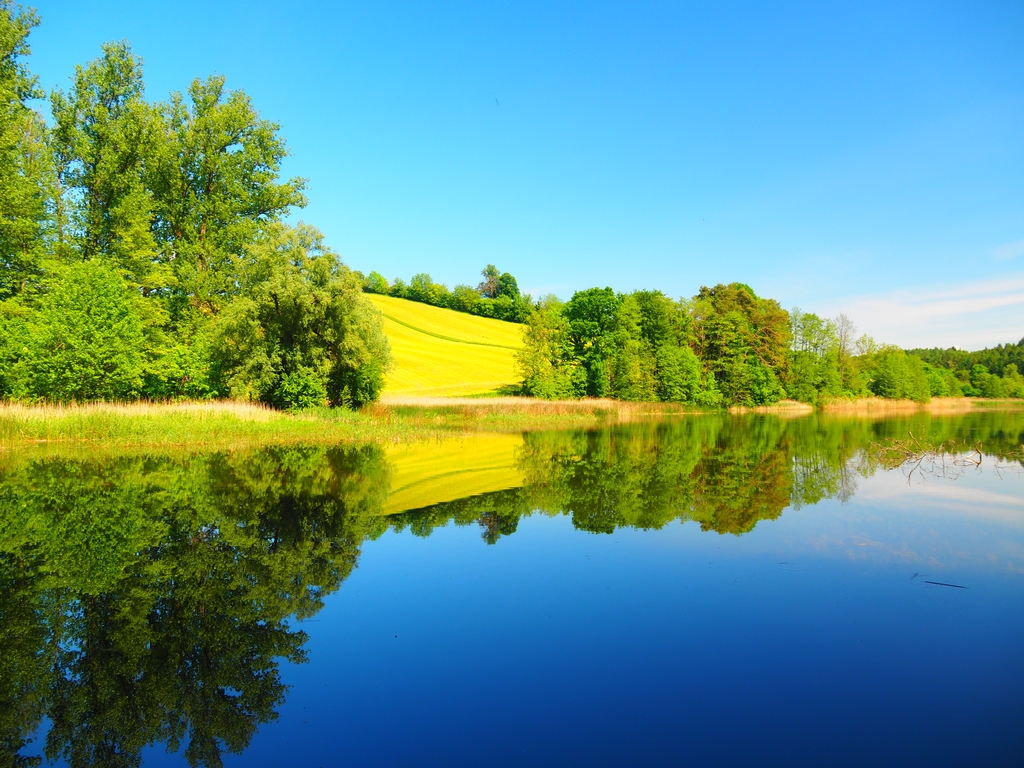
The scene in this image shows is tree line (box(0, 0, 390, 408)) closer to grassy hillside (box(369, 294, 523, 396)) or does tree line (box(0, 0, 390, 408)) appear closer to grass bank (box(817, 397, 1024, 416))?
grassy hillside (box(369, 294, 523, 396))

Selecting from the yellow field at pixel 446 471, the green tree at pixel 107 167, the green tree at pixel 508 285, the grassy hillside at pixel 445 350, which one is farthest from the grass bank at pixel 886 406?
the green tree at pixel 508 285

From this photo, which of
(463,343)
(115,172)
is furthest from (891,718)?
(463,343)

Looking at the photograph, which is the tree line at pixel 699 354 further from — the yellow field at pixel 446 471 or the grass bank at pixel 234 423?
the yellow field at pixel 446 471

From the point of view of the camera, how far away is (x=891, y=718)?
452 centimetres

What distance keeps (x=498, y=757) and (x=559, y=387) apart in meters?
45.7

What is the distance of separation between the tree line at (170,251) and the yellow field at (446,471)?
961cm

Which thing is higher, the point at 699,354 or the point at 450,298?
the point at 450,298

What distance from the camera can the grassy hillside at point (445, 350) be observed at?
56656 mm

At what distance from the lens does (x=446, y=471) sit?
16.6 meters

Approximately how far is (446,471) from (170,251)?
24908mm

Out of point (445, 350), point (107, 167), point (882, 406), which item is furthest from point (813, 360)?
point (107, 167)

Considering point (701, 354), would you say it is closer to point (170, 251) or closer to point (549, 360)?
point (549, 360)

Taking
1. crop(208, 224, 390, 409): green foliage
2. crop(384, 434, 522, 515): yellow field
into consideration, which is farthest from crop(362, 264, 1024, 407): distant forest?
crop(384, 434, 522, 515): yellow field

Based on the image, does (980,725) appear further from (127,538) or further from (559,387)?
(559,387)
